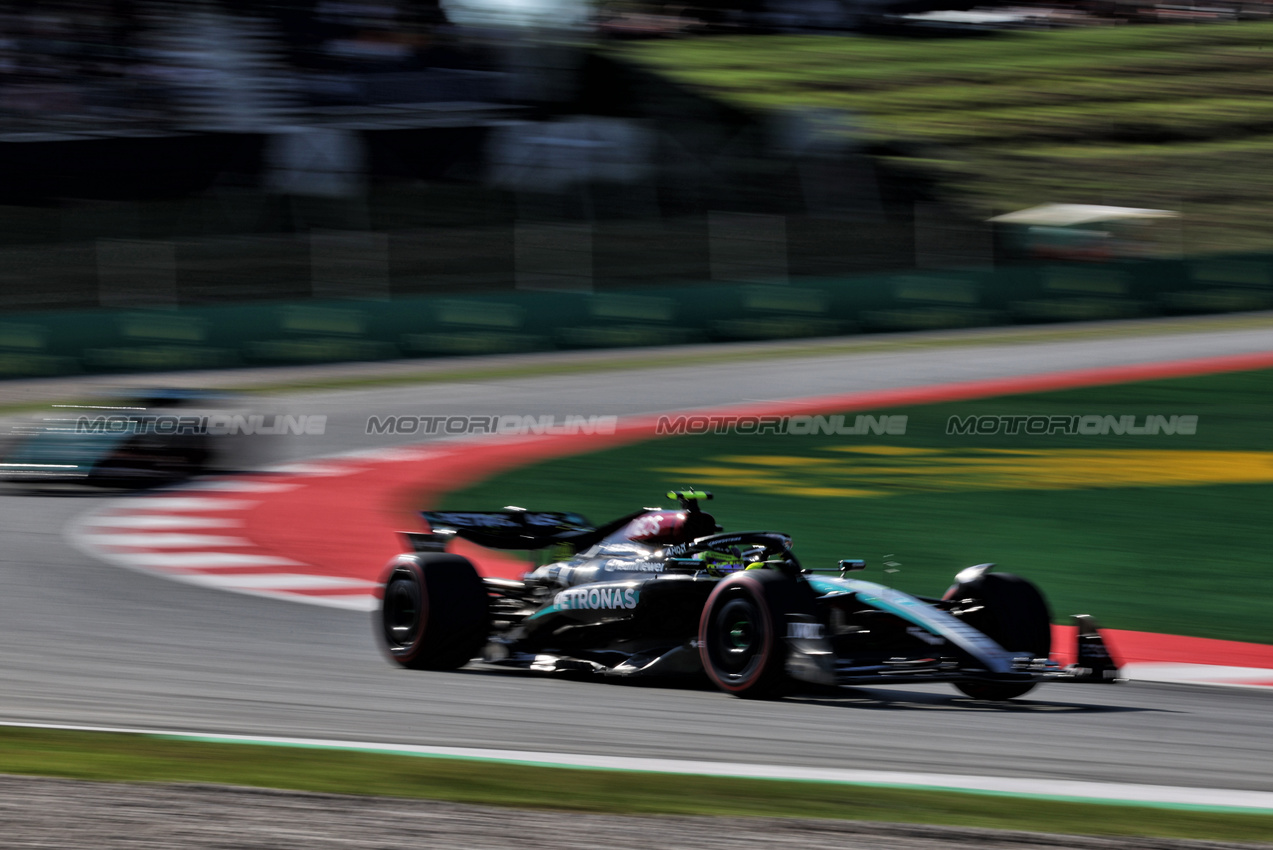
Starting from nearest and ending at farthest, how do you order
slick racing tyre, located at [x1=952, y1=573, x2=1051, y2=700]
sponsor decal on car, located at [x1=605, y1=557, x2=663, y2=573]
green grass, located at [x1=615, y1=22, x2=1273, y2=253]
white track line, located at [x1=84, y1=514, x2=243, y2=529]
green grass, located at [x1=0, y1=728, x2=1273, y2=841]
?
green grass, located at [x1=0, y1=728, x2=1273, y2=841] → slick racing tyre, located at [x1=952, y1=573, x2=1051, y2=700] → sponsor decal on car, located at [x1=605, y1=557, x2=663, y2=573] → white track line, located at [x1=84, y1=514, x2=243, y2=529] → green grass, located at [x1=615, y1=22, x2=1273, y2=253]

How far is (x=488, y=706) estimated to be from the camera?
654cm

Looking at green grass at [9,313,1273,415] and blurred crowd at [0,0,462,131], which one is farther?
blurred crowd at [0,0,462,131]

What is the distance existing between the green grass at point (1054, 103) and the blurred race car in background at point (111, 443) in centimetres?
1738

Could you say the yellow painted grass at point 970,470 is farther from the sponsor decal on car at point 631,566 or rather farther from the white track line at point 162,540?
the sponsor decal on car at point 631,566

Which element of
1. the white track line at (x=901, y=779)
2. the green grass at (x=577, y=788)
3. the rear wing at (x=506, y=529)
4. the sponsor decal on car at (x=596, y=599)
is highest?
the rear wing at (x=506, y=529)

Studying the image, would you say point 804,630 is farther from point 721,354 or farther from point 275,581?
point 721,354

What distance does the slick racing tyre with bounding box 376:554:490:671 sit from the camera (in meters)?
7.34

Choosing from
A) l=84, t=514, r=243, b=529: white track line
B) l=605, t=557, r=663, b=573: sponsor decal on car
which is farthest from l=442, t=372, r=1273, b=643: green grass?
l=605, t=557, r=663, b=573: sponsor decal on car

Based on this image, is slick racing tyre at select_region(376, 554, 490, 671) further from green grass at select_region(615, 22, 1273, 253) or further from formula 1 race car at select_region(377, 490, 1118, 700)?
green grass at select_region(615, 22, 1273, 253)

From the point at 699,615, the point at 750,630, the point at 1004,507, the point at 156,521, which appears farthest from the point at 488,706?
the point at 1004,507

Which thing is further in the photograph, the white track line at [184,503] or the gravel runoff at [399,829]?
the white track line at [184,503]

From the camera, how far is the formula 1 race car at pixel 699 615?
6.36 metres

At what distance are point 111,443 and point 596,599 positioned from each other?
7850mm

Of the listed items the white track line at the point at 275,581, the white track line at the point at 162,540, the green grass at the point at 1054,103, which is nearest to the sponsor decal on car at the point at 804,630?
the white track line at the point at 275,581
